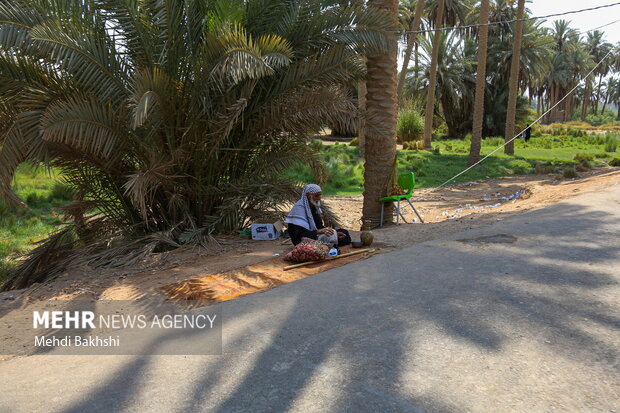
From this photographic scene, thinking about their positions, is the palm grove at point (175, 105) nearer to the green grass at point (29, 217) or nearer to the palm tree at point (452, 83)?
the green grass at point (29, 217)

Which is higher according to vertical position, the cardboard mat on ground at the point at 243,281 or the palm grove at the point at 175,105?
the palm grove at the point at 175,105

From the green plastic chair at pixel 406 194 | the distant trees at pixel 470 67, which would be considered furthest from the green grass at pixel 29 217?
the distant trees at pixel 470 67

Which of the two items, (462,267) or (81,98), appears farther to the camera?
(81,98)

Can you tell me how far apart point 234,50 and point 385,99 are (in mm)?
3949

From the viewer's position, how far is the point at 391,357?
368 centimetres

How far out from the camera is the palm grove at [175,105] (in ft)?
23.2

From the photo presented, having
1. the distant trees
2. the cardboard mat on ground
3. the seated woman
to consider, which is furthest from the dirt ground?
the distant trees

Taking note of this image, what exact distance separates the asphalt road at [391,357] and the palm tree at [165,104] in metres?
3.20

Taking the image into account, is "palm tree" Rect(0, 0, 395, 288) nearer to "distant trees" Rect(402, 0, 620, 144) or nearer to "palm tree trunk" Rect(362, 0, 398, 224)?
"palm tree trunk" Rect(362, 0, 398, 224)

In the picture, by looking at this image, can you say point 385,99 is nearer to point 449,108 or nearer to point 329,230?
point 329,230

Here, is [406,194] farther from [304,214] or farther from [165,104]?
[165,104]

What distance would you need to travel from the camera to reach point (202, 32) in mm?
8492

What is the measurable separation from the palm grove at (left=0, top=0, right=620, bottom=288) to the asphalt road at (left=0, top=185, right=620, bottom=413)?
10.6 feet

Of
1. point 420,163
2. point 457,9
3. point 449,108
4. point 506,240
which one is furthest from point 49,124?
point 457,9
